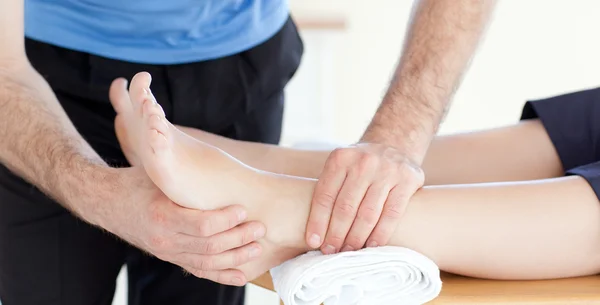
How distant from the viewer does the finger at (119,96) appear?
1.23 meters

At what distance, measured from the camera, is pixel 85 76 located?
130 centimetres

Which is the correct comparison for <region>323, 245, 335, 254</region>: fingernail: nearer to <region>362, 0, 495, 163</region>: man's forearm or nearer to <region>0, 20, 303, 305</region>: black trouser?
<region>362, 0, 495, 163</region>: man's forearm

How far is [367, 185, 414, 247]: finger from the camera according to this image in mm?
968

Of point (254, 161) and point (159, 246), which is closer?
point (159, 246)

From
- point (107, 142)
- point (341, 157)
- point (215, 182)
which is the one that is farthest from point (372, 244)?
point (107, 142)

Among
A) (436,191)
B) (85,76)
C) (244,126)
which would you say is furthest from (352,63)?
(436,191)

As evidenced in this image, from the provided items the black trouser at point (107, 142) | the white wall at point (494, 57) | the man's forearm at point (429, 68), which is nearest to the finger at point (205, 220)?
the man's forearm at point (429, 68)

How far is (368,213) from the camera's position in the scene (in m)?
0.96

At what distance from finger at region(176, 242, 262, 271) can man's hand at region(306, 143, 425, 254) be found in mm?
78

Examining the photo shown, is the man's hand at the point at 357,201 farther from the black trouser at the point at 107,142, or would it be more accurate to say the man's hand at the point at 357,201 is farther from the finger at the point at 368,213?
the black trouser at the point at 107,142

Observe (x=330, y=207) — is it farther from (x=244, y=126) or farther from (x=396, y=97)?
(x=244, y=126)

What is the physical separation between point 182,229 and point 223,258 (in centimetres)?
7

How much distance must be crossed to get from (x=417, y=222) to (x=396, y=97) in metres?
0.24

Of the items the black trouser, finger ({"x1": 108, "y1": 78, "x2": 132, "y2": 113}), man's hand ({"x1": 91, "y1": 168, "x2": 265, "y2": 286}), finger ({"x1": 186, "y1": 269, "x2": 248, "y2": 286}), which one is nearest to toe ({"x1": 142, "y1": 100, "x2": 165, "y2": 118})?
man's hand ({"x1": 91, "y1": 168, "x2": 265, "y2": 286})
